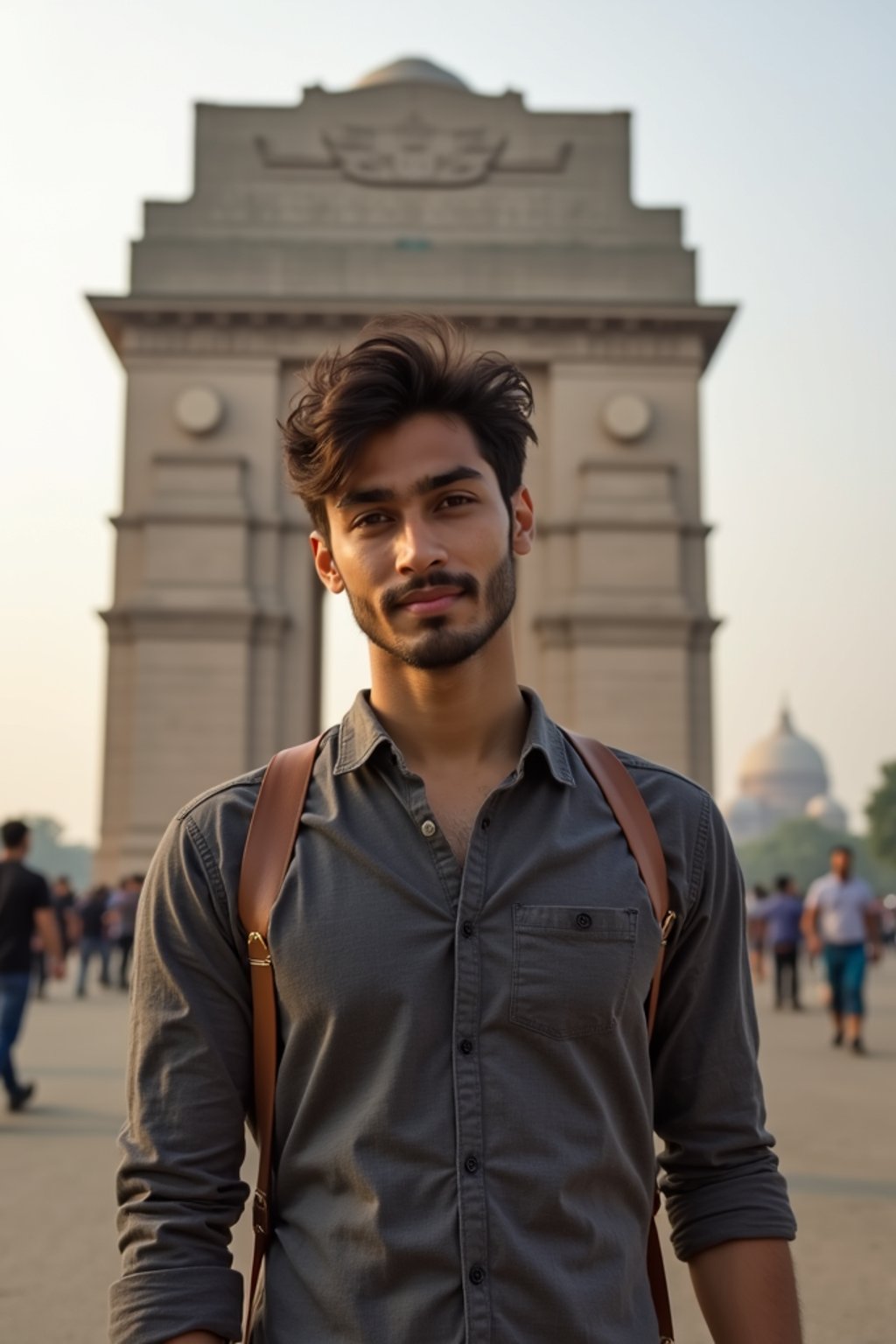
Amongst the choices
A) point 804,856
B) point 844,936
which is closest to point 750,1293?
point 844,936

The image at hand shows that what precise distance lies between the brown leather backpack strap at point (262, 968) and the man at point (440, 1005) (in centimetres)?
2

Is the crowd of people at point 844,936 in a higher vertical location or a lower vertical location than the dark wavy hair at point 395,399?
lower

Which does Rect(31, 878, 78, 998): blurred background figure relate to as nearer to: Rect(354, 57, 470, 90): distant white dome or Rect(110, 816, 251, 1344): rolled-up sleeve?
Rect(354, 57, 470, 90): distant white dome

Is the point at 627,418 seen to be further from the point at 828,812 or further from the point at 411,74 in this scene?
the point at 828,812

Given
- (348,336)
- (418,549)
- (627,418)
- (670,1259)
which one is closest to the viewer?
(418,549)

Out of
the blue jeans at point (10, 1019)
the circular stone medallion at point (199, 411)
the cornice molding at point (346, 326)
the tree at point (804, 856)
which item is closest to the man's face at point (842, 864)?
the blue jeans at point (10, 1019)

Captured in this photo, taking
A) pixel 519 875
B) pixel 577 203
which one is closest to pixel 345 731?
pixel 519 875

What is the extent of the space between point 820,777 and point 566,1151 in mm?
165446

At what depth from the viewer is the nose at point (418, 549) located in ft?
7.81

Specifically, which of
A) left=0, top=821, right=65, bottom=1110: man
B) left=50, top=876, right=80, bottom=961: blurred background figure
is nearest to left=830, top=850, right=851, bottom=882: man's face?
left=0, top=821, right=65, bottom=1110: man

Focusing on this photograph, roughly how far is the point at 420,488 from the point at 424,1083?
0.84 m

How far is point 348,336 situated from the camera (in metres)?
28.6

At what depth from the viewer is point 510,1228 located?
82.9 inches

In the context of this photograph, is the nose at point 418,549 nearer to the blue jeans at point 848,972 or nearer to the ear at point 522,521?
the ear at point 522,521
